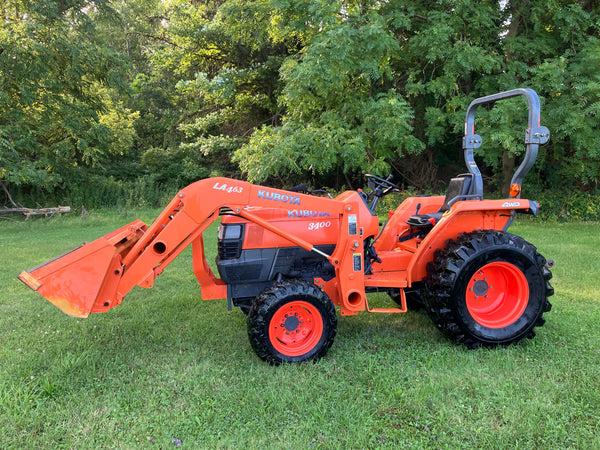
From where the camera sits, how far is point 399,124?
903cm

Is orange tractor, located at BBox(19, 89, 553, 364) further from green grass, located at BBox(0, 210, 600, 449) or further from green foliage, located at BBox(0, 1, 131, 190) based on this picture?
green foliage, located at BBox(0, 1, 131, 190)

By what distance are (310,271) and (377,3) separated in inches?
354

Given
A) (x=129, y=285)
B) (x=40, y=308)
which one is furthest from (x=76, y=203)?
(x=129, y=285)

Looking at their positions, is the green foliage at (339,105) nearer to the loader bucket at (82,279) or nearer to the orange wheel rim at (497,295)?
the orange wheel rim at (497,295)

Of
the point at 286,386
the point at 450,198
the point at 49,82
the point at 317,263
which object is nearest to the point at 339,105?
the point at 450,198

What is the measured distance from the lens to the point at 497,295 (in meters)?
3.80

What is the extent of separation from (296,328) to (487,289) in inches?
70.2

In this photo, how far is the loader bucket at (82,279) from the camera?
9.70ft

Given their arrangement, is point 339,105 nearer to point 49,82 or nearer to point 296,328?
point 296,328

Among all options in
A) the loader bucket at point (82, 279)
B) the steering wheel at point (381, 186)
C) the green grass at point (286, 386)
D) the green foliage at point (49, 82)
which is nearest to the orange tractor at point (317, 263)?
the loader bucket at point (82, 279)

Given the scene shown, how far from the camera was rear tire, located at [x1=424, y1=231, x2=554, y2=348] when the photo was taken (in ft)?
11.3

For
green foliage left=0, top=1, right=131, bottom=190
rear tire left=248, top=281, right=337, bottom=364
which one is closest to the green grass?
rear tire left=248, top=281, right=337, bottom=364

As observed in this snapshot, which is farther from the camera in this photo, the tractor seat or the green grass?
the tractor seat

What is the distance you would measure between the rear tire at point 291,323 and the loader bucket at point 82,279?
111 centimetres
